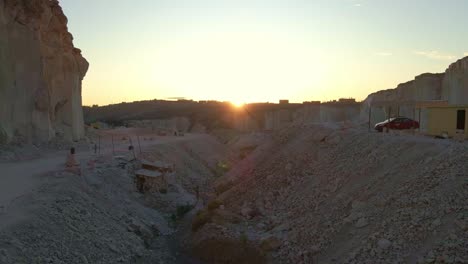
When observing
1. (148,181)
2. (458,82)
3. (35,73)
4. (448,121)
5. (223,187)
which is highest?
(458,82)

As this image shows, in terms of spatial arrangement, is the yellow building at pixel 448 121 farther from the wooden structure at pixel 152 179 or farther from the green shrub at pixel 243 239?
the wooden structure at pixel 152 179

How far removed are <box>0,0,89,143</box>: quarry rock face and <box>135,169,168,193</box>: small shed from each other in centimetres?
816

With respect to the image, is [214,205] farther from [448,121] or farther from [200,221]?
[448,121]

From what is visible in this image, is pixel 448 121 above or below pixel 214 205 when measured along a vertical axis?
above

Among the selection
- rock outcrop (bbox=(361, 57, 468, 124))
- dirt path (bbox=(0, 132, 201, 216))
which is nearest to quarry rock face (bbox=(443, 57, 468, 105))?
rock outcrop (bbox=(361, 57, 468, 124))

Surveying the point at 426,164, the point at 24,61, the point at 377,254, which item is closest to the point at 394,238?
the point at 377,254

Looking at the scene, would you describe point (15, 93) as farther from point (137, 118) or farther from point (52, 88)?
point (137, 118)

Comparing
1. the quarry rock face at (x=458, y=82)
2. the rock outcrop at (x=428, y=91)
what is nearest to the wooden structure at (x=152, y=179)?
the rock outcrop at (x=428, y=91)

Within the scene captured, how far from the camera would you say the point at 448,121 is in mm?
22547

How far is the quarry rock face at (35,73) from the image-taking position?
89.7ft

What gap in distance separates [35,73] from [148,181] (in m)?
12.1

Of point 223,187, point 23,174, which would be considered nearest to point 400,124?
point 223,187

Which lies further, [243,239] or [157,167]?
[157,167]

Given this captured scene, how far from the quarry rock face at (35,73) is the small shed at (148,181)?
816cm
